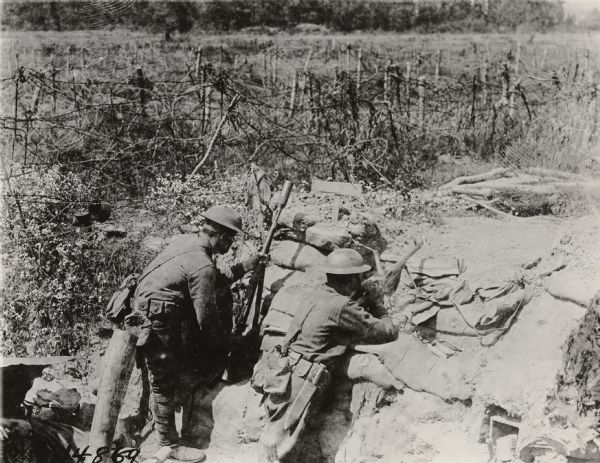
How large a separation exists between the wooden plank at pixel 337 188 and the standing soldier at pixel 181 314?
9.21 feet

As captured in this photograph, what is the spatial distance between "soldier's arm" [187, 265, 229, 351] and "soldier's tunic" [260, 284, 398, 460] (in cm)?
74

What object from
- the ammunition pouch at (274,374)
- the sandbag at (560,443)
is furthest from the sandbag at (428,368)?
the ammunition pouch at (274,374)

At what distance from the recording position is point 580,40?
72.8ft

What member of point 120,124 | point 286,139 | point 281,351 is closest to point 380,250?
point 281,351

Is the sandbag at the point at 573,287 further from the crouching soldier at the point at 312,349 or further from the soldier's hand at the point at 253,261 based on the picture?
the soldier's hand at the point at 253,261

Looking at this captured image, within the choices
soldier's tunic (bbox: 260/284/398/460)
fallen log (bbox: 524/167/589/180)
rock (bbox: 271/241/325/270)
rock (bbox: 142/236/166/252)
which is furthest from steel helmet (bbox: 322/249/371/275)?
fallen log (bbox: 524/167/589/180)

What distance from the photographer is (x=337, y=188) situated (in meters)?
8.34

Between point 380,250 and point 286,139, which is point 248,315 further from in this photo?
point 286,139

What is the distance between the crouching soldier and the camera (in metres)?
5.02

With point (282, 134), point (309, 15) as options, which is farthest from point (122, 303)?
point (309, 15)

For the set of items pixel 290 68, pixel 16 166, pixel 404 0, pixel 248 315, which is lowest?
pixel 248 315

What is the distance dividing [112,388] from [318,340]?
1911 mm

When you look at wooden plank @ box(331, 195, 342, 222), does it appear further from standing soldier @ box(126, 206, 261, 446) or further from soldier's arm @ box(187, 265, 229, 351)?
soldier's arm @ box(187, 265, 229, 351)

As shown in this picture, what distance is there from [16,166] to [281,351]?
19.2 ft
